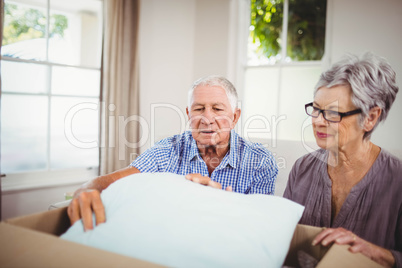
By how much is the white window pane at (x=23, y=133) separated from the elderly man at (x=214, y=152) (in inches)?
69.2

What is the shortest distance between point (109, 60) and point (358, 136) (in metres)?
2.52

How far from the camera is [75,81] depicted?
3.10 m

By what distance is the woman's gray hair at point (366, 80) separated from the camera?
1085mm

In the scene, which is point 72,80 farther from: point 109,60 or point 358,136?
point 358,136

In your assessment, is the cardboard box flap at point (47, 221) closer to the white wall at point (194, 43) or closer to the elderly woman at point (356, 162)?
the elderly woman at point (356, 162)

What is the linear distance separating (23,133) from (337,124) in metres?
2.50

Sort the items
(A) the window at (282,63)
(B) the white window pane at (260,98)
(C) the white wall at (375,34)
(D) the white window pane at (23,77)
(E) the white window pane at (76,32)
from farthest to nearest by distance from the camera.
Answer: (B) the white window pane at (260,98), (A) the window at (282,63), (E) the white window pane at (76,32), (C) the white wall at (375,34), (D) the white window pane at (23,77)

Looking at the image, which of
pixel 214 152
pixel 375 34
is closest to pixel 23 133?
pixel 214 152

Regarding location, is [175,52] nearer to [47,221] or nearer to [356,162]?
[356,162]

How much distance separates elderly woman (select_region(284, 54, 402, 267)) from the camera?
104 centimetres

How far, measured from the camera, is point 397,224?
3.28 ft

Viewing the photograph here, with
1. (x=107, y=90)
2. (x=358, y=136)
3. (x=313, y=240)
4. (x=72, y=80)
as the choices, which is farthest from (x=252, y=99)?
(x=313, y=240)

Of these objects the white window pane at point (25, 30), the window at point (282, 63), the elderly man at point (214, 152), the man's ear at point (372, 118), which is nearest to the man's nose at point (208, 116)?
the elderly man at point (214, 152)

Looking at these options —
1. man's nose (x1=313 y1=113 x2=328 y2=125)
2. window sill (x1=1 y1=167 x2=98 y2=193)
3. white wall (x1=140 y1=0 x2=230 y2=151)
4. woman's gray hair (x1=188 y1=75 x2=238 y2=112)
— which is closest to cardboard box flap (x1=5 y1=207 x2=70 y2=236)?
man's nose (x1=313 y1=113 x2=328 y2=125)
